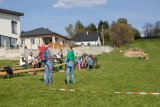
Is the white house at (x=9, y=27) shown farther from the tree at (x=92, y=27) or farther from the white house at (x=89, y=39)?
the tree at (x=92, y=27)

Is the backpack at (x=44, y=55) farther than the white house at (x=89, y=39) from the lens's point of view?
No

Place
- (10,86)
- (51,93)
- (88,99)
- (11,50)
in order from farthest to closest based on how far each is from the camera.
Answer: (11,50) < (10,86) < (51,93) < (88,99)

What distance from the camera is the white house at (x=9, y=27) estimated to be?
48.7 metres

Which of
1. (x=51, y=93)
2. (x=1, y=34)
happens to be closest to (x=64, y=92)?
(x=51, y=93)

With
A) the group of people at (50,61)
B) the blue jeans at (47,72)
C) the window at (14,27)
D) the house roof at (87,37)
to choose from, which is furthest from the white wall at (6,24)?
the house roof at (87,37)

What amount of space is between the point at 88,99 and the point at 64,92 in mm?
1937

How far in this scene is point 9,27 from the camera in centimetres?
5038

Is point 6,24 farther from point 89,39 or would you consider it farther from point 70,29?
point 70,29

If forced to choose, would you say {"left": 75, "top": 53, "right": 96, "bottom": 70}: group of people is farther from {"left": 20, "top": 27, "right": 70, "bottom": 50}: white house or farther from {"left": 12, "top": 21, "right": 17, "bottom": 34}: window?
{"left": 20, "top": 27, "right": 70, "bottom": 50}: white house

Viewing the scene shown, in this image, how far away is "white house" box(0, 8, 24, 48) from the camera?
160ft

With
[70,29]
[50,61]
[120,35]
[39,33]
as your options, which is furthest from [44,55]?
[70,29]

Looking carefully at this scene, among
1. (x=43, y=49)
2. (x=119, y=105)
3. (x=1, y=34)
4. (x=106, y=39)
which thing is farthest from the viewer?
(x=106, y=39)

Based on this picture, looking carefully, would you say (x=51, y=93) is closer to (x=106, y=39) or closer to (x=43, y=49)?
(x=43, y=49)

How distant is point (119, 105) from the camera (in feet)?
39.9
